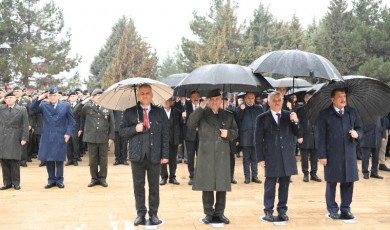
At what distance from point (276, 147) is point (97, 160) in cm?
372

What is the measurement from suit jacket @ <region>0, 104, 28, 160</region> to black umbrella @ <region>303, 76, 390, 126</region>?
4.74 m

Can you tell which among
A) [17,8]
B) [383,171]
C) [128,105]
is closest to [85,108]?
[128,105]

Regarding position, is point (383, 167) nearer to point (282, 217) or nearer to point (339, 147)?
point (339, 147)

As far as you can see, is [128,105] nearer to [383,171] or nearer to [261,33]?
[383,171]

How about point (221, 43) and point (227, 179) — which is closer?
point (227, 179)

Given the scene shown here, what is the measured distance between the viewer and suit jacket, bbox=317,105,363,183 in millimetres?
Answer: 5490

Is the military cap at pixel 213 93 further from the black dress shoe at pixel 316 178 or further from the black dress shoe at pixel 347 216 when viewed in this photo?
the black dress shoe at pixel 316 178

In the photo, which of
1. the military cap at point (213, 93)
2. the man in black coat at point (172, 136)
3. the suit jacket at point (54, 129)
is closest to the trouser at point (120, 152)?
the man in black coat at point (172, 136)

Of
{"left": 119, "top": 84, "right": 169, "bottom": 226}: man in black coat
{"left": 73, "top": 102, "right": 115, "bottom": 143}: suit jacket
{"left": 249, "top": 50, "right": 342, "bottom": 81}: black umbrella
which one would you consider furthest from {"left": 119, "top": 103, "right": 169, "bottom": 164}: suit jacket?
{"left": 73, "top": 102, "right": 115, "bottom": 143}: suit jacket

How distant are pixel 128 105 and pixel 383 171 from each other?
6.65 metres

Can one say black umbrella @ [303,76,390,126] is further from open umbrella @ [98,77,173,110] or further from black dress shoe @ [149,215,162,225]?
black dress shoe @ [149,215,162,225]

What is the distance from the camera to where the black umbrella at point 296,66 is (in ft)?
15.5

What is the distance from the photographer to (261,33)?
34.7m

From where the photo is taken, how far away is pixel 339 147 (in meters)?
5.52
